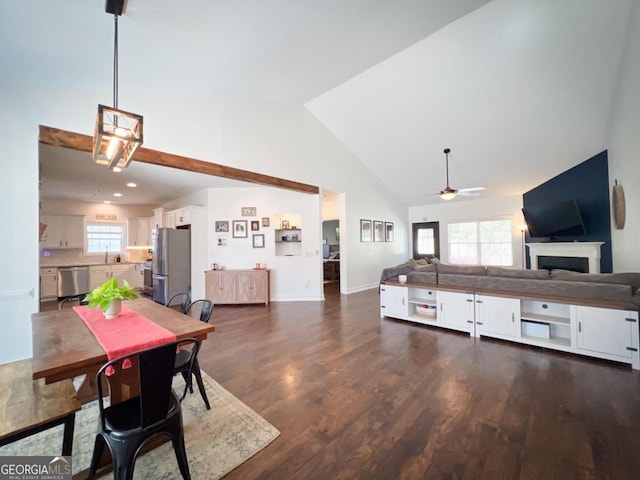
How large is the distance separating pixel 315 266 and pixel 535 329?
4.03 metres

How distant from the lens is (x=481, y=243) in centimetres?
809

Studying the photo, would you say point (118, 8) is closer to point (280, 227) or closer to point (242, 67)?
point (242, 67)

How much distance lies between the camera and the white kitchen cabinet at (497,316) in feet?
10.8

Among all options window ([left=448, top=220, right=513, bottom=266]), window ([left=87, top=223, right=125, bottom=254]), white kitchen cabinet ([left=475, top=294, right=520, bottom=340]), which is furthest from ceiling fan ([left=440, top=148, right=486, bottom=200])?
window ([left=87, top=223, right=125, bottom=254])

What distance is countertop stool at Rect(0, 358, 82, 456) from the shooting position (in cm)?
130

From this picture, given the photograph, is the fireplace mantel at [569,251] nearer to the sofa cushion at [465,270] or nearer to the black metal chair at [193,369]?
the sofa cushion at [465,270]

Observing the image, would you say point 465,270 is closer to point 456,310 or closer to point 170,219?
point 456,310

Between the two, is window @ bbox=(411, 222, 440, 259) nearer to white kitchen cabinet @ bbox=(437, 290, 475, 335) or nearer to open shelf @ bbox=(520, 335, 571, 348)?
white kitchen cabinet @ bbox=(437, 290, 475, 335)

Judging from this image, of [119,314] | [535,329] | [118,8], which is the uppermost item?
[118,8]

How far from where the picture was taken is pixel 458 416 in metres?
1.97

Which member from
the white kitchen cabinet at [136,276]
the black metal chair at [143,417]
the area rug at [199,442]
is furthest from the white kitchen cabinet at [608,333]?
the white kitchen cabinet at [136,276]

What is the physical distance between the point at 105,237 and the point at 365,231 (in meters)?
7.66

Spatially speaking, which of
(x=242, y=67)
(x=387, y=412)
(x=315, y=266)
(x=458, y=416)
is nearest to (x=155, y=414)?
(x=387, y=412)

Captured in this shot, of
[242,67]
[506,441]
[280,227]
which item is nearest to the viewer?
[506,441]
